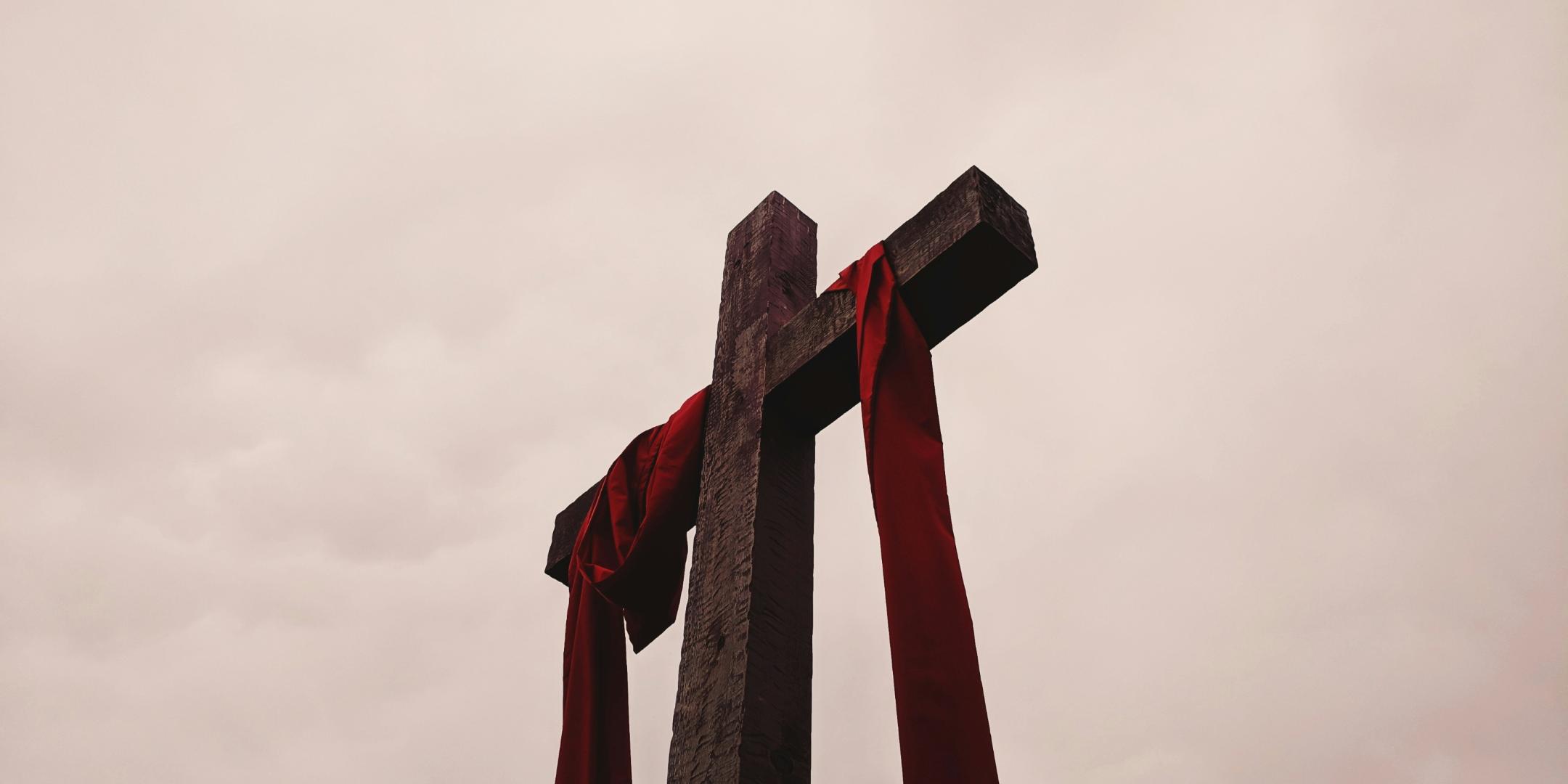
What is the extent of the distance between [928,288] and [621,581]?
3.44 feet

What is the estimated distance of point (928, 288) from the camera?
2.09 meters

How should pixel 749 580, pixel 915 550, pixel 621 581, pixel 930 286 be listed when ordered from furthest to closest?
1. pixel 621 581
2. pixel 930 286
3. pixel 749 580
4. pixel 915 550

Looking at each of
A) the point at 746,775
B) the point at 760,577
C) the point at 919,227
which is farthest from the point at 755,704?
the point at 919,227

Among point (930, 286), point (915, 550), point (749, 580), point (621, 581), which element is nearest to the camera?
point (915, 550)

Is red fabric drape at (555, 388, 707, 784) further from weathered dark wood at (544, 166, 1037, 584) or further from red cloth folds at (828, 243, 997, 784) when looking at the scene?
red cloth folds at (828, 243, 997, 784)

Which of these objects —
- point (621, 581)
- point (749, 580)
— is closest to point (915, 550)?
point (749, 580)

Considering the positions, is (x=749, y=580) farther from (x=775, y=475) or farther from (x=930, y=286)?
(x=930, y=286)

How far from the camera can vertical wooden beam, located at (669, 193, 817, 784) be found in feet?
5.78

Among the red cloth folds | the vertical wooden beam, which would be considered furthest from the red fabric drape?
the red cloth folds

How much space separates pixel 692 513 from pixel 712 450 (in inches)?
7.6

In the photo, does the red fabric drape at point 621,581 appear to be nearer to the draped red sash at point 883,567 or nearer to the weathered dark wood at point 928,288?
the draped red sash at point 883,567

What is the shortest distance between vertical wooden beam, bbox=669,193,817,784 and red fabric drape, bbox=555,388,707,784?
0.39 ft

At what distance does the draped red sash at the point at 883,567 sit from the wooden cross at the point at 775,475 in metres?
0.10

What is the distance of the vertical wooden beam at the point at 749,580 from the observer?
1.76 metres
